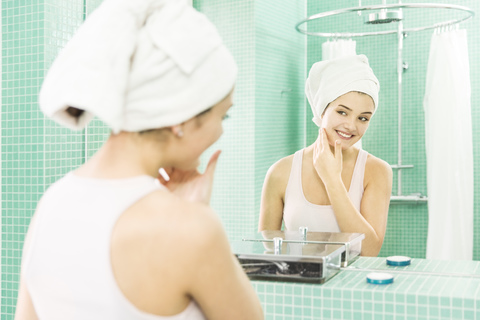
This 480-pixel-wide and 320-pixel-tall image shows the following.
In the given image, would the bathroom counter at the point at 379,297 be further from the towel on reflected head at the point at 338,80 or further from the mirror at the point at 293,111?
the towel on reflected head at the point at 338,80

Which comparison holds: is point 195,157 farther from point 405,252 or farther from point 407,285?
point 405,252

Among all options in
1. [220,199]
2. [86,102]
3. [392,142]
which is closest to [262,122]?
[220,199]

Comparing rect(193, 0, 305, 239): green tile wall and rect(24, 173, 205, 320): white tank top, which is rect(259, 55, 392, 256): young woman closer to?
rect(193, 0, 305, 239): green tile wall

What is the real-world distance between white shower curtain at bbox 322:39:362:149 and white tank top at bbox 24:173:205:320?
1.10m

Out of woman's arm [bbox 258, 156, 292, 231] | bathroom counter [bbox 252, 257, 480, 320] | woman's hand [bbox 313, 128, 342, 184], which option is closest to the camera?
bathroom counter [bbox 252, 257, 480, 320]

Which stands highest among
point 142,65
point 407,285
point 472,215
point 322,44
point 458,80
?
point 322,44

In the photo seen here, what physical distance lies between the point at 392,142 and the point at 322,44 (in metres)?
0.39

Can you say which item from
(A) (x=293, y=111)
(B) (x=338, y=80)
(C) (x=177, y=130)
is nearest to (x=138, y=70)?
(C) (x=177, y=130)

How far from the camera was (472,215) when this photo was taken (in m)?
1.47

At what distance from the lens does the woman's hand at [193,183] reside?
2.55 ft

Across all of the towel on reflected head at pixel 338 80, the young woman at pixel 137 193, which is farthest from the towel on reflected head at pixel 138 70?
the towel on reflected head at pixel 338 80

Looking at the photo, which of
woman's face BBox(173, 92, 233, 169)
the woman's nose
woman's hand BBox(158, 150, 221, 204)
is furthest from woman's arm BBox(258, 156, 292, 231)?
woman's face BBox(173, 92, 233, 169)

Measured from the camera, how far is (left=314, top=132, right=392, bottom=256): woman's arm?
1.55m

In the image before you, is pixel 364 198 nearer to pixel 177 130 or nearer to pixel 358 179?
pixel 358 179
